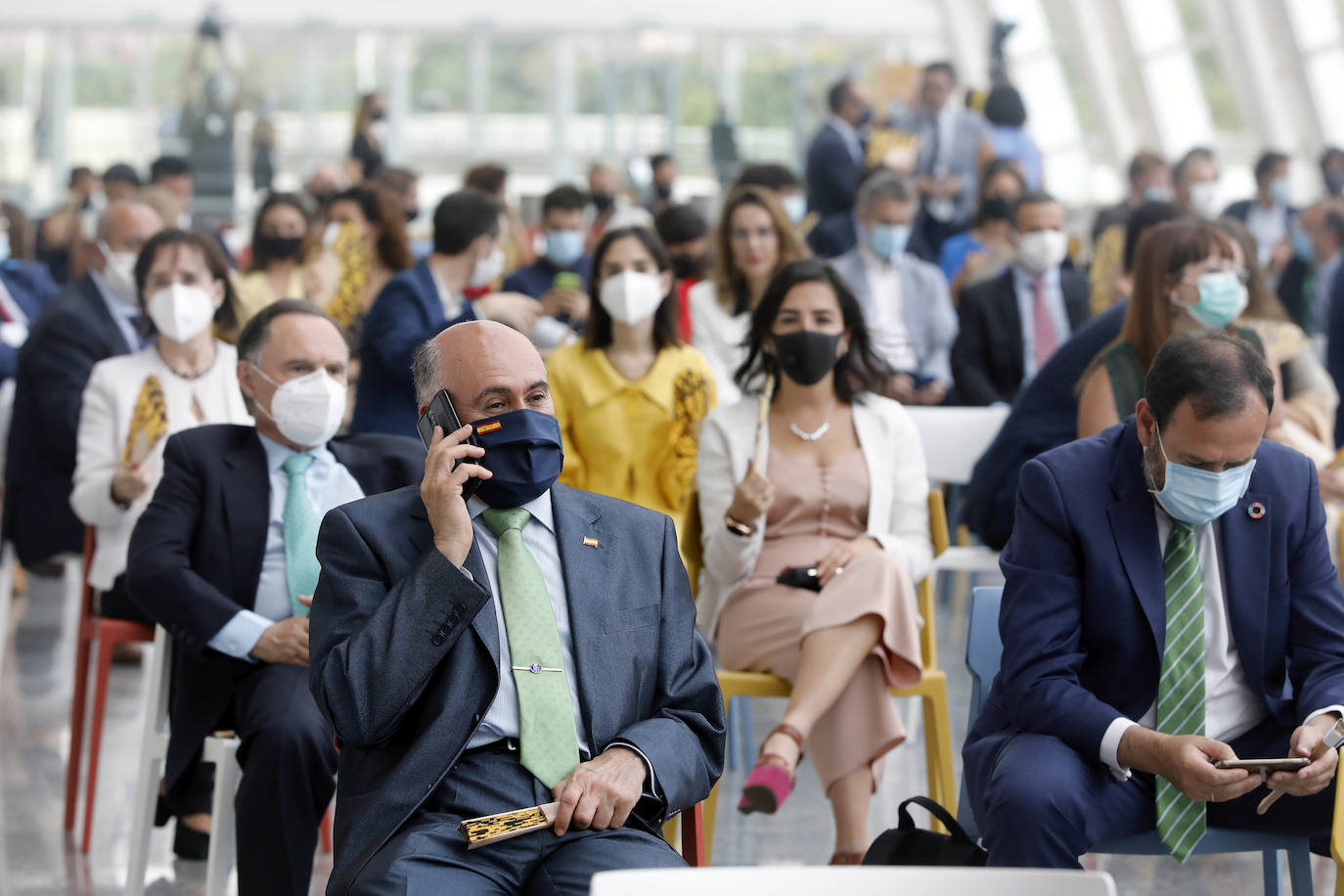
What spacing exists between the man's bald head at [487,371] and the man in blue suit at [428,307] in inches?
87.4

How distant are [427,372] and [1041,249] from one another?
14.7 ft

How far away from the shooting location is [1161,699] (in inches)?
109

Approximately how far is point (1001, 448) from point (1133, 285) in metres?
0.51

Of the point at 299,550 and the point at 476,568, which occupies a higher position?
the point at 299,550

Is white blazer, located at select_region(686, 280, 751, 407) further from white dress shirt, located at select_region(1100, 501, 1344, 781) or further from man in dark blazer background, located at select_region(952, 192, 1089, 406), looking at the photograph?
white dress shirt, located at select_region(1100, 501, 1344, 781)

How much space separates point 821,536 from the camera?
13.5 ft

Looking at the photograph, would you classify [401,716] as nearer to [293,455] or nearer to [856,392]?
[293,455]

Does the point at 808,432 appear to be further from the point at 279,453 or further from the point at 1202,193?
the point at 1202,193

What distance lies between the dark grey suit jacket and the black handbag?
0.36 meters

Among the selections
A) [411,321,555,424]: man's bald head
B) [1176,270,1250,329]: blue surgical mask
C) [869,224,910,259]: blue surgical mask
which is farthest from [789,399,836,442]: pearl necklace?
[869,224,910,259]: blue surgical mask

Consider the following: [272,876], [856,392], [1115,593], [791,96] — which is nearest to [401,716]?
[272,876]

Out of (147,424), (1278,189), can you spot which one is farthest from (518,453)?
(1278,189)

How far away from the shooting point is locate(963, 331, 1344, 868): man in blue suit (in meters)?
2.66

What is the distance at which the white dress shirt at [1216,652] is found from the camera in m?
2.81
